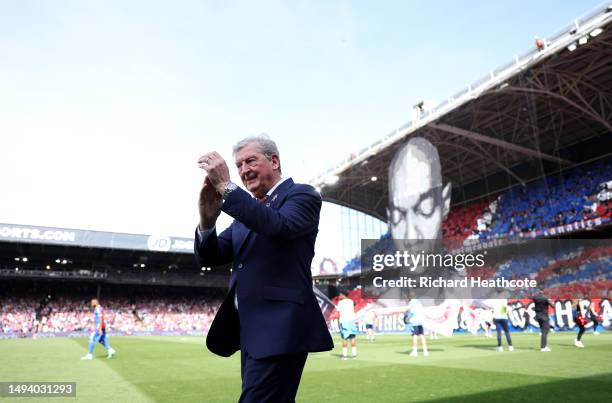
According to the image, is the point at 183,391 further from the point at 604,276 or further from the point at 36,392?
the point at 604,276

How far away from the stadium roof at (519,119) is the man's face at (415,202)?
20.0 feet

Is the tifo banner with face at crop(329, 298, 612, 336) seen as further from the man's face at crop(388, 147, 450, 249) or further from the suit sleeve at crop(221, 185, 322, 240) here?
the suit sleeve at crop(221, 185, 322, 240)

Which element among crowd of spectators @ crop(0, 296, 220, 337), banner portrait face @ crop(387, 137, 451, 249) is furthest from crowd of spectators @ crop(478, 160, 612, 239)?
crowd of spectators @ crop(0, 296, 220, 337)

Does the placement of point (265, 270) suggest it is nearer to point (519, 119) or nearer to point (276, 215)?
point (276, 215)

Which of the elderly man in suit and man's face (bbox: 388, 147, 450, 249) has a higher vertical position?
man's face (bbox: 388, 147, 450, 249)

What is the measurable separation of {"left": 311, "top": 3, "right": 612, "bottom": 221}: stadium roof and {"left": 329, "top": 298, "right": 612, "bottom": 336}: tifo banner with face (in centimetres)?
835

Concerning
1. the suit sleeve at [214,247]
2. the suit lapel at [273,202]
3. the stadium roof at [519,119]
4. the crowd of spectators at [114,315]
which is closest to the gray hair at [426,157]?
the stadium roof at [519,119]

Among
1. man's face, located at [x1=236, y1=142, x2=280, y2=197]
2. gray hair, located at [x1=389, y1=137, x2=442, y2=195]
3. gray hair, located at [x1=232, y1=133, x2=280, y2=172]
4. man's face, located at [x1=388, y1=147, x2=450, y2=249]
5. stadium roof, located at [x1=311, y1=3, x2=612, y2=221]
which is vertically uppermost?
stadium roof, located at [x1=311, y1=3, x2=612, y2=221]

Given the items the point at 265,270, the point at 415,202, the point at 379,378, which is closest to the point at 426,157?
the point at 415,202

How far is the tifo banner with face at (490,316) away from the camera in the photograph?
19.0 metres

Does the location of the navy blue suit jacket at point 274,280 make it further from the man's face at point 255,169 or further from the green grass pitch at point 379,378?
the green grass pitch at point 379,378

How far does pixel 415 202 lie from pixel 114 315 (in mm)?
34464

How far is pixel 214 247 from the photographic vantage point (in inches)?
105

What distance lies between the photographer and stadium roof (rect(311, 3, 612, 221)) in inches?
951
